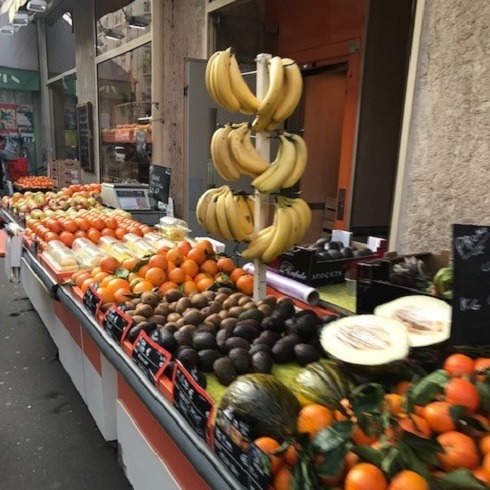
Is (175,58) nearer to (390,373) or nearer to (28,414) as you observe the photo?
(28,414)

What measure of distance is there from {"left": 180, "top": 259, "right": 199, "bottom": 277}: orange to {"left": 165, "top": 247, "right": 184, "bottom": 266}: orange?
0.04 m

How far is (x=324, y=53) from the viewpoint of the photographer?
4.93 meters

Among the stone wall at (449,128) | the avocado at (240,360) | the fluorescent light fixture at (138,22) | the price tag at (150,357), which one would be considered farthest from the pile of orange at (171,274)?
the fluorescent light fixture at (138,22)

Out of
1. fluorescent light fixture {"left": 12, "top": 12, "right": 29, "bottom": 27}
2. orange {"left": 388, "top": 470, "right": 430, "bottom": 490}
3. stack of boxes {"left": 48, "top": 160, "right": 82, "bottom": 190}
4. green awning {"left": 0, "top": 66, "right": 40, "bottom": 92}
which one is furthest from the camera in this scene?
green awning {"left": 0, "top": 66, "right": 40, "bottom": 92}

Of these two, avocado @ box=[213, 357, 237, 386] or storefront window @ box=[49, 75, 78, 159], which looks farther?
storefront window @ box=[49, 75, 78, 159]

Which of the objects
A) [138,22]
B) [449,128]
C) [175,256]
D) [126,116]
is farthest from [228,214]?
[126,116]

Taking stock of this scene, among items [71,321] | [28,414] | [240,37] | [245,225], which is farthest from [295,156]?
[240,37]

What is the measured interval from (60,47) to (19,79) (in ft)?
5.28

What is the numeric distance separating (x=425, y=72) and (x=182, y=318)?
6.77ft

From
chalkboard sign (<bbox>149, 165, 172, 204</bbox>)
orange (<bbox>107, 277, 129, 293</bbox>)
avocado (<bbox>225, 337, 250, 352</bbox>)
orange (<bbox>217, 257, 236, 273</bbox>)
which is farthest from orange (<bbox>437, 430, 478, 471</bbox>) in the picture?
chalkboard sign (<bbox>149, 165, 172, 204</bbox>)

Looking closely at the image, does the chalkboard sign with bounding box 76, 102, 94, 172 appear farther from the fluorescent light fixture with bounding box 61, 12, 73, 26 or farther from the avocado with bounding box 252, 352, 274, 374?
the avocado with bounding box 252, 352, 274, 374

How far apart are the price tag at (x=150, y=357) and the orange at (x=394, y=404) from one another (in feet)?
2.41

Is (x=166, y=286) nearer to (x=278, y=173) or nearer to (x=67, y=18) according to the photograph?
(x=278, y=173)

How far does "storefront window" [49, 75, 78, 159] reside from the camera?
40.0ft
